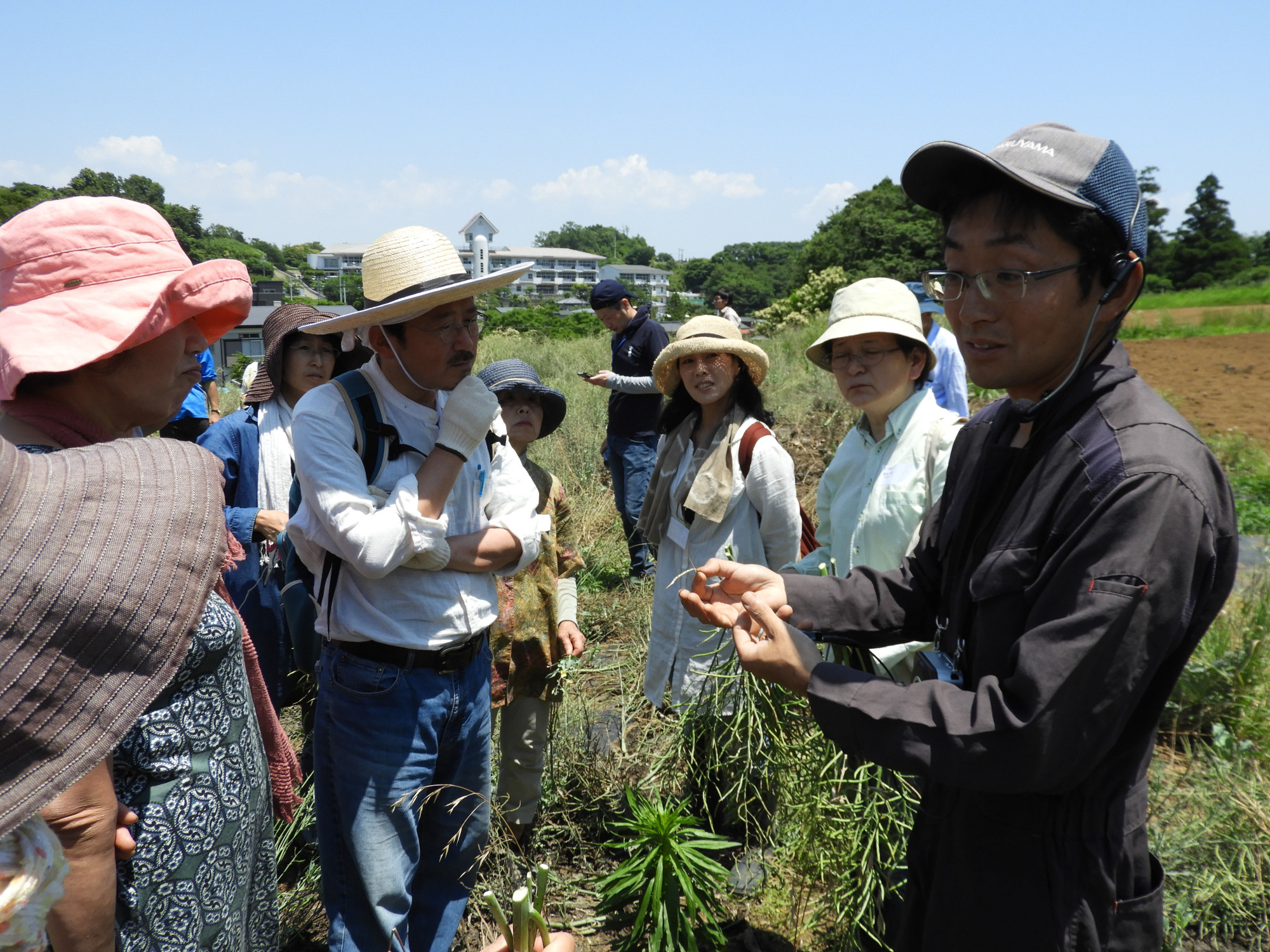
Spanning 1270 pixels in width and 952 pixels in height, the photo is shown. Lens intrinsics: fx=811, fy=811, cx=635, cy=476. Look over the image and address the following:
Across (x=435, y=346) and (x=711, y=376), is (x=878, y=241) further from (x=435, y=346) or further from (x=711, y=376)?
(x=435, y=346)

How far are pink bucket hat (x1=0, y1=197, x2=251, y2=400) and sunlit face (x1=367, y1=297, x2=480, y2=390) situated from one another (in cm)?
48

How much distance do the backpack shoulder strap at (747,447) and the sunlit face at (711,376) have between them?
0.21 m

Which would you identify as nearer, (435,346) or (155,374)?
(155,374)

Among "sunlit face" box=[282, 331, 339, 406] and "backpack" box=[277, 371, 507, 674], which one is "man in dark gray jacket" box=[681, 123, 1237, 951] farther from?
"sunlit face" box=[282, 331, 339, 406]

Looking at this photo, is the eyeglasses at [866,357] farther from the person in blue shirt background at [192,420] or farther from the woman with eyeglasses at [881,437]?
the person in blue shirt background at [192,420]

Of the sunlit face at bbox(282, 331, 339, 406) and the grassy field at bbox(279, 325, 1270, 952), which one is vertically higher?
the sunlit face at bbox(282, 331, 339, 406)

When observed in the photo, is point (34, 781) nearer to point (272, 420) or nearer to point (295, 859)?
point (295, 859)

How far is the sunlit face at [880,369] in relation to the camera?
2.72m

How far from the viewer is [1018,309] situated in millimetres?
1257

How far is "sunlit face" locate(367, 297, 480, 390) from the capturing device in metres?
2.03

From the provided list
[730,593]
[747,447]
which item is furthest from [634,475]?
[730,593]

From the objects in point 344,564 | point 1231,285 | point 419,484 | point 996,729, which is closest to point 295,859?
point 344,564

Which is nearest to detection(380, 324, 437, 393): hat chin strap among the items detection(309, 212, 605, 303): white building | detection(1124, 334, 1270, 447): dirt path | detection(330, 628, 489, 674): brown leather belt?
detection(330, 628, 489, 674): brown leather belt

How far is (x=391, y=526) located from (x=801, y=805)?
3.89 ft
